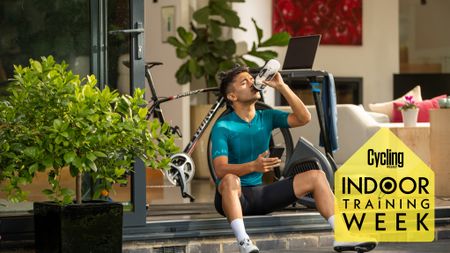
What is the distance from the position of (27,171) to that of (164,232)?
93 centimetres

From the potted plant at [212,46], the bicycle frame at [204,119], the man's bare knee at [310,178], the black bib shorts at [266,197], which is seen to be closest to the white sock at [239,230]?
the black bib shorts at [266,197]

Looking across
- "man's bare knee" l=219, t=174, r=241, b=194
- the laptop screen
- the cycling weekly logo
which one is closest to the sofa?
the cycling weekly logo

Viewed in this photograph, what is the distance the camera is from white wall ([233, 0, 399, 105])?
13422mm

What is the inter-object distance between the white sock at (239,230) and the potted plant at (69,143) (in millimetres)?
458

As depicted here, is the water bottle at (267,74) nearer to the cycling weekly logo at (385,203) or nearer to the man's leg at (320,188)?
the man's leg at (320,188)

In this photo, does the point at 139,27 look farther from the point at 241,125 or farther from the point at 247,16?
the point at 247,16

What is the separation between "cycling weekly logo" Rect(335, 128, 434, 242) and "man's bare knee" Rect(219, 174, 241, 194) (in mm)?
535

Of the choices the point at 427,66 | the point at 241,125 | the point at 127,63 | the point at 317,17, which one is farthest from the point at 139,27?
the point at 427,66

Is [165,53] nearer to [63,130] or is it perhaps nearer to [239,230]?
[239,230]

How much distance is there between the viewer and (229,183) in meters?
5.23

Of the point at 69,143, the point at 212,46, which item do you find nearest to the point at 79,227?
the point at 69,143

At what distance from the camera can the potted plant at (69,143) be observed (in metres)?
4.79

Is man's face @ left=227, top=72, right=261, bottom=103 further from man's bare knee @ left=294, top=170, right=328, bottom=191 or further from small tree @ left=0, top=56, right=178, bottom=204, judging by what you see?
small tree @ left=0, top=56, right=178, bottom=204

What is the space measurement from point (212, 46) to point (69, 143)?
5.93 m
